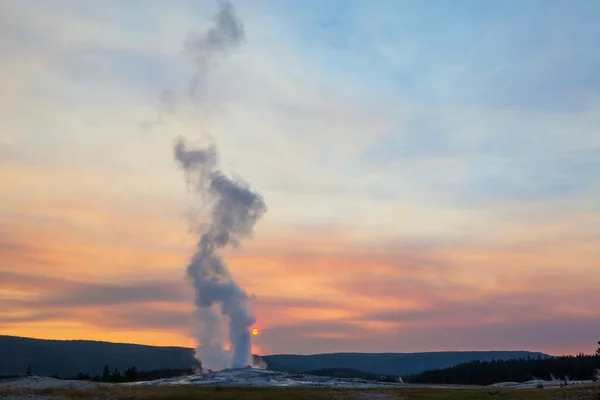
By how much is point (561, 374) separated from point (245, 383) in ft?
375

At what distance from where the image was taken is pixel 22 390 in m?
70.9

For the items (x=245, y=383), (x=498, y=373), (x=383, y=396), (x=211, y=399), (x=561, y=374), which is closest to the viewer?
(x=211, y=399)

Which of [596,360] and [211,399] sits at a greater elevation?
[596,360]

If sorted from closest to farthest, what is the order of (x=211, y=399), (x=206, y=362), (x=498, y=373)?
(x=211, y=399), (x=206, y=362), (x=498, y=373)

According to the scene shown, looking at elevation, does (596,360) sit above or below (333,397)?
above

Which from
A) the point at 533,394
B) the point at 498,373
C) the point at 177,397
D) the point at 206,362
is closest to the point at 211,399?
the point at 177,397

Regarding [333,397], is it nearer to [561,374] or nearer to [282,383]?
[282,383]

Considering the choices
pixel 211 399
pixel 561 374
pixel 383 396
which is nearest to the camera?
pixel 211 399

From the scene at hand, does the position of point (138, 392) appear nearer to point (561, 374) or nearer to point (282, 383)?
point (282, 383)

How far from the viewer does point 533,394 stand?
236ft

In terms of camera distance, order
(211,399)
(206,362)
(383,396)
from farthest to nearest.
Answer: (206,362)
(383,396)
(211,399)

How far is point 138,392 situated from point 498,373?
15155 centimetres

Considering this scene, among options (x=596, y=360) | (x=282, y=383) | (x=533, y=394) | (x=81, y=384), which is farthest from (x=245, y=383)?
(x=596, y=360)

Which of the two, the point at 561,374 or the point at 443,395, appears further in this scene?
the point at 561,374
